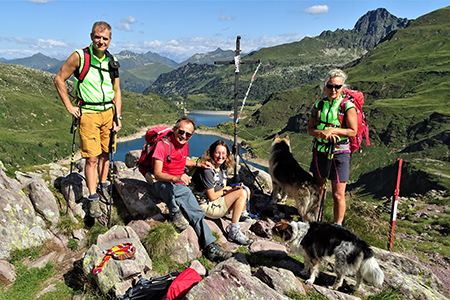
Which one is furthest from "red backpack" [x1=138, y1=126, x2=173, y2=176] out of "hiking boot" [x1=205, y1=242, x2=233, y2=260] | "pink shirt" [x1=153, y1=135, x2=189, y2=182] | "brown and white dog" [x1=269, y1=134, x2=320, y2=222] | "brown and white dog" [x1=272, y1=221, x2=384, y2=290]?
"brown and white dog" [x1=269, y1=134, x2=320, y2=222]

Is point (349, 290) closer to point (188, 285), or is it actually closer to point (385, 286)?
point (385, 286)

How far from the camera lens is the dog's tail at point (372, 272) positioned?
443 cm

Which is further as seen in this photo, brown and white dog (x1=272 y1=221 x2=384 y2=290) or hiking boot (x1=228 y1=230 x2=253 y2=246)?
hiking boot (x1=228 y1=230 x2=253 y2=246)

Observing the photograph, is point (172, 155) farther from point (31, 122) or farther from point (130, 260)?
point (31, 122)

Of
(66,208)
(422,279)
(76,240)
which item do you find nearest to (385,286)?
(422,279)

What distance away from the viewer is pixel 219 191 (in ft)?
19.9

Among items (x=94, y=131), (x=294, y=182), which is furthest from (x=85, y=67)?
(x=294, y=182)

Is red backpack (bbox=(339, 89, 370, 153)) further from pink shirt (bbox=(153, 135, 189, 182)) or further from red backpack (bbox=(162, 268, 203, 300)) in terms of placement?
red backpack (bbox=(162, 268, 203, 300))

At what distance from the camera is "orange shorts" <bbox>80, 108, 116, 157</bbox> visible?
5684mm

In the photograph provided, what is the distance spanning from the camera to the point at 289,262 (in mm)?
5746

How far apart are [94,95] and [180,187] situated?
267cm

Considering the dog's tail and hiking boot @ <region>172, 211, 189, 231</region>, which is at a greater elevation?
hiking boot @ <region>172, 211, 189, 231</region>

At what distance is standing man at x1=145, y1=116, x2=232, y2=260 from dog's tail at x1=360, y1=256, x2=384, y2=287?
2.55 m

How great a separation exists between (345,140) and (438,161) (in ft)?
333
